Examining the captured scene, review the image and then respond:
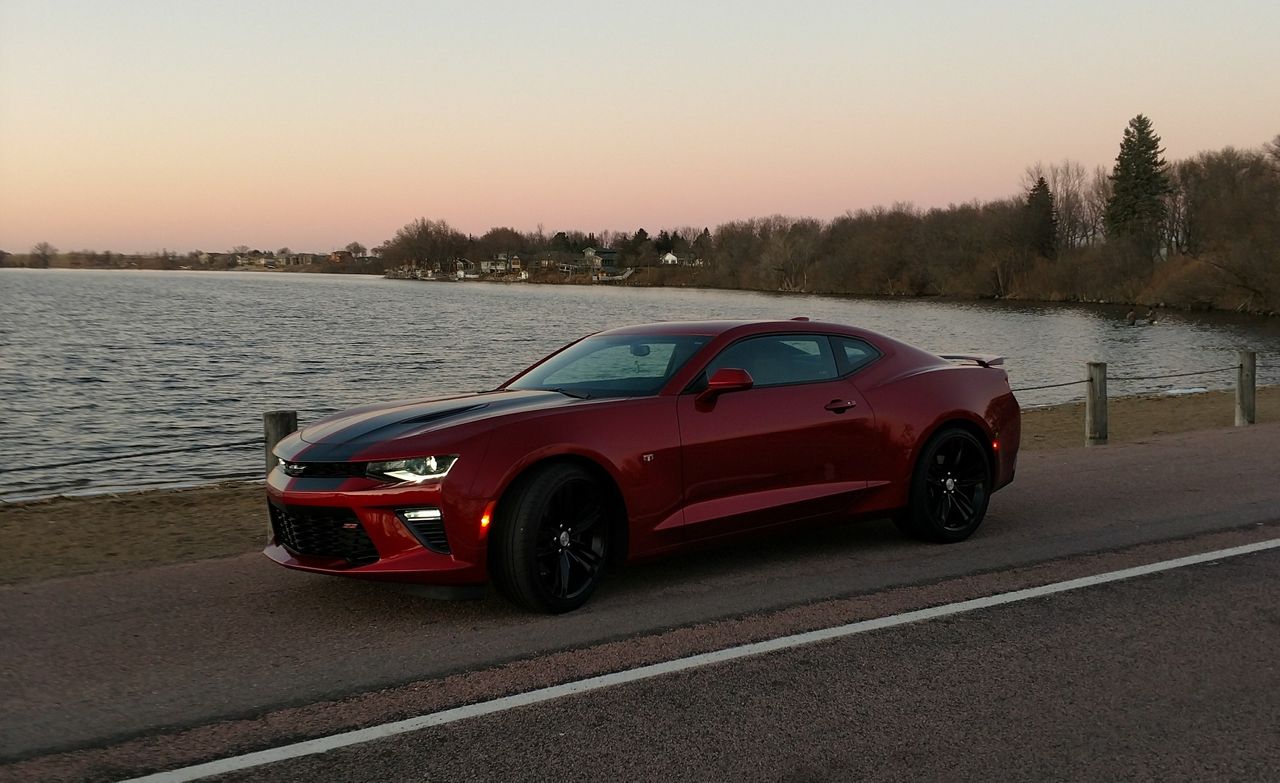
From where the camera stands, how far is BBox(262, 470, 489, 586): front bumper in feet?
17.6

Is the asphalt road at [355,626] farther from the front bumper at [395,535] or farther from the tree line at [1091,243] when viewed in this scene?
the tree line at [1091,243]

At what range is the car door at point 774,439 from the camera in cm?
620

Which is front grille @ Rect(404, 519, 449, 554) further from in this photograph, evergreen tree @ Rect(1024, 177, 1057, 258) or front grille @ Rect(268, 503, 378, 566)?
evergreen tree @ Rect(1024, 177, 1057, 258)

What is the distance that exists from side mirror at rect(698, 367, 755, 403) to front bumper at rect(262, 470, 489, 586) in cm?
155

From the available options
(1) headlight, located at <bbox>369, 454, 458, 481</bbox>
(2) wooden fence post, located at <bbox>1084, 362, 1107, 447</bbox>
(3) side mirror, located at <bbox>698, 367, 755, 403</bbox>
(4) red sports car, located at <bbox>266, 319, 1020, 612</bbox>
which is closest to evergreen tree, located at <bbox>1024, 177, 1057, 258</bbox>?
(2) wooden fence post, located at <bbox>1084, 362, 1107, 447</bbox>

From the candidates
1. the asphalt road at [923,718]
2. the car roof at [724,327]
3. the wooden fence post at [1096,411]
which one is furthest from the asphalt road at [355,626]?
the wooden fence post at [1096,411]

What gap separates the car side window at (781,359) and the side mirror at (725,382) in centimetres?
22

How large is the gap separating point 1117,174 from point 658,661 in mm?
115384

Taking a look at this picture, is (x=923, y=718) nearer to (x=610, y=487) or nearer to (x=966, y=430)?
(x=610, y=487)

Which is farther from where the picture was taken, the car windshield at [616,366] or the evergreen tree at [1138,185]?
the evergreen tree at [1138,185]

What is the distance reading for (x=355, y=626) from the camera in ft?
18.2

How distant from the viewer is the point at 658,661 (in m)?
4.89

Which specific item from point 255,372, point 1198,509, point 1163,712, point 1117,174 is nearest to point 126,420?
point 255,372

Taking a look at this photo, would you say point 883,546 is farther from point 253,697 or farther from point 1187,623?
point 253,697
